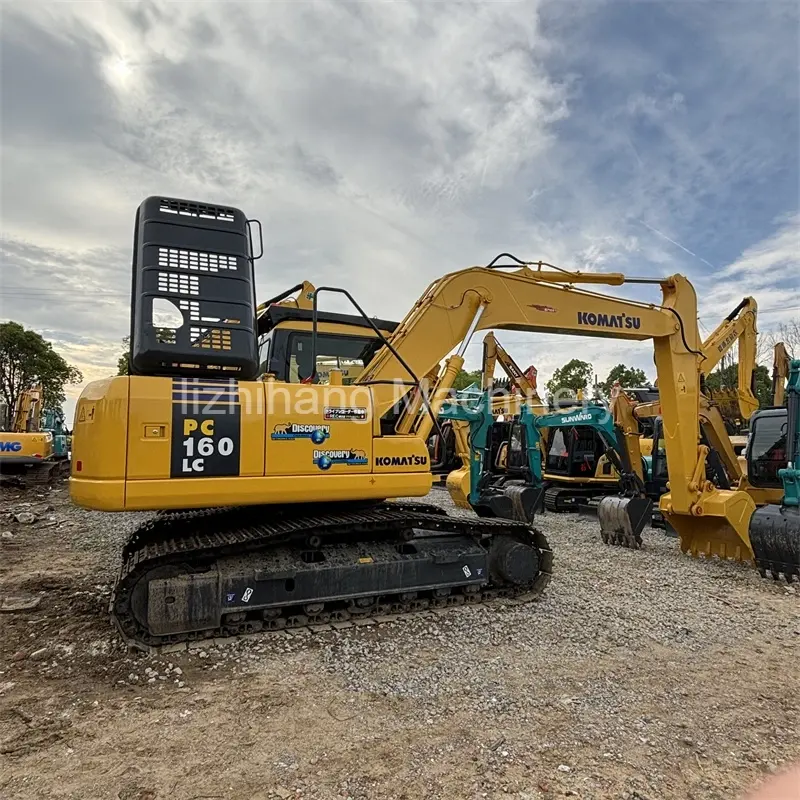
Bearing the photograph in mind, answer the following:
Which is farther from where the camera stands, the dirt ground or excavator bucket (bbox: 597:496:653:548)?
excavator bucket (bbox: 597:496:653:548)

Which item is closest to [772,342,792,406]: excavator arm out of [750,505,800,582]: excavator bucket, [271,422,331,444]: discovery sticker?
[750,505,800,582]: excavator bucket

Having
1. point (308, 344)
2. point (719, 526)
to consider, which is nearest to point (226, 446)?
point (308, 344)

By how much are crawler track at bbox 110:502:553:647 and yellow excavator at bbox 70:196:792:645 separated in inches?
0.6

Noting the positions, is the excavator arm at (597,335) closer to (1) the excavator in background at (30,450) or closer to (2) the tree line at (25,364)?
(1) the excavator in background at (30,450)

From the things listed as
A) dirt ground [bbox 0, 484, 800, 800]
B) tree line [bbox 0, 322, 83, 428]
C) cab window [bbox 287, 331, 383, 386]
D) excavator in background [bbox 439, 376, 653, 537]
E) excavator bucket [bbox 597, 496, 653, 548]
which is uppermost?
tree line [bbox 0, 322, 83, 428]

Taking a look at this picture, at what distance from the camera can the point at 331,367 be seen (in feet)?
20.3

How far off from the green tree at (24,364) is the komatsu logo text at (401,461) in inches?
1468

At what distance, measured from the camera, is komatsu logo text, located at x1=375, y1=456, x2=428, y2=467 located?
4.88 metres

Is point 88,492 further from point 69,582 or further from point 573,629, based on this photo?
point 573,629

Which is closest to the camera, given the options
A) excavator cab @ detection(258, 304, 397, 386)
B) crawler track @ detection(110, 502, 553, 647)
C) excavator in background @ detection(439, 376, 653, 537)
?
crawler track @ detection(110, 502, 553, 647)

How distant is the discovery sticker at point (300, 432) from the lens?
452cm

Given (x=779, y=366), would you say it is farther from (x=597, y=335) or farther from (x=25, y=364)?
(x=25, y=364)

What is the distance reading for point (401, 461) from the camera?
16.3 feet

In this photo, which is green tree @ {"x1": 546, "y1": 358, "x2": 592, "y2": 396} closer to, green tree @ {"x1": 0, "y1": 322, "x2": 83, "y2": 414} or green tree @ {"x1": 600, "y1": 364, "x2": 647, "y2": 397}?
green tree @ {"x1": 600, "y1": 364, "x2": 647, "y2": 397}
